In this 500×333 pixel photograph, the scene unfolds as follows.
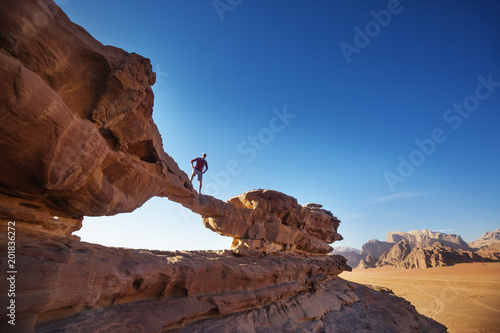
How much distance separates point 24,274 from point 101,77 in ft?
15.5

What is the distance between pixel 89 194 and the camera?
20.5 feet

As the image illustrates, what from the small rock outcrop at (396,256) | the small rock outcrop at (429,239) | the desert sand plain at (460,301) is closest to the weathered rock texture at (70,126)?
the desert sand plain at (460,301)

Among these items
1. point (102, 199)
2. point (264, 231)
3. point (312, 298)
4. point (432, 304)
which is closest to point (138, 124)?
point (102, 199)

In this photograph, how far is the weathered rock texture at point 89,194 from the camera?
404 cm

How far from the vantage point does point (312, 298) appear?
12.3 metres

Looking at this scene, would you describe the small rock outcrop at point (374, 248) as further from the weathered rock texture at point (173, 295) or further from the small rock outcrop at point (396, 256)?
the weathered rock texture at point (173, 295)

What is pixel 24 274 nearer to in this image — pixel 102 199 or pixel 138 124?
pixel 102 199

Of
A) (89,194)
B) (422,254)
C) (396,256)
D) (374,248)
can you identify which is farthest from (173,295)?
(374,248)

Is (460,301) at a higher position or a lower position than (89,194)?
lower

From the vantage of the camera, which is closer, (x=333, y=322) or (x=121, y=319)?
(x=121, y=319)

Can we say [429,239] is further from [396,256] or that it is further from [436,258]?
[436,258]

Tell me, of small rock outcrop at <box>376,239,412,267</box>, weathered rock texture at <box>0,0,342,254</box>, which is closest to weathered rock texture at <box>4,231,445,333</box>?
weathered rock texture at <box>0,0,342,254</box>

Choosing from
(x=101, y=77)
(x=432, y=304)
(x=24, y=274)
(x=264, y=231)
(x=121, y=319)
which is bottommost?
(x=432, y=304)

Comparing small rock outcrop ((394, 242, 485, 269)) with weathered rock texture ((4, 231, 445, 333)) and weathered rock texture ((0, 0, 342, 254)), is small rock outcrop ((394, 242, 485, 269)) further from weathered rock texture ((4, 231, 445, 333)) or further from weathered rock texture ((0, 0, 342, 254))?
weathered rock texture ((0, 0, 342, 254))
